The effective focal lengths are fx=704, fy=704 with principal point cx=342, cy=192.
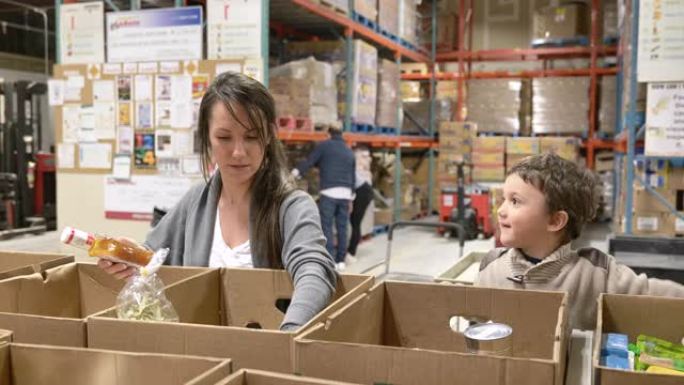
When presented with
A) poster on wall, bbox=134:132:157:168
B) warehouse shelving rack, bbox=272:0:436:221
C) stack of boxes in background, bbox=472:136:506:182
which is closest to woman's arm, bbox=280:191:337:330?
poster on wall, bbox=134:132:157:168

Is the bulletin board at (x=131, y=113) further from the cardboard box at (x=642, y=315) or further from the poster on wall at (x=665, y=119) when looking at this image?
the cardboard box at (x=642, y=315)

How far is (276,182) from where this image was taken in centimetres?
205

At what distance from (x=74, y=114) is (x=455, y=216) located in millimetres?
5888

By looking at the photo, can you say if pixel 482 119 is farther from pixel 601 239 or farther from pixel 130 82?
pixel 130 82

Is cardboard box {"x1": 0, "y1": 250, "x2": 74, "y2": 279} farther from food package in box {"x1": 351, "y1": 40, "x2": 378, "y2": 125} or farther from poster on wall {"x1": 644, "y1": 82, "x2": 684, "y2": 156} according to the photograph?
food package in box {"x1": 351, "y1": 40, "x2": 378, "y2": 125}

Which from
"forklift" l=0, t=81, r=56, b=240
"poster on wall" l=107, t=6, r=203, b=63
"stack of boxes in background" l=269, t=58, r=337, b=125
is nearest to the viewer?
"poster on wall" l=107, t=6, r=203, b=63

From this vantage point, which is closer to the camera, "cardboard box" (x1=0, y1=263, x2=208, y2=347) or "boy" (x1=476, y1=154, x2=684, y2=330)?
"cardboard box" (x1=0, y1=263, x2=208, y2=347)

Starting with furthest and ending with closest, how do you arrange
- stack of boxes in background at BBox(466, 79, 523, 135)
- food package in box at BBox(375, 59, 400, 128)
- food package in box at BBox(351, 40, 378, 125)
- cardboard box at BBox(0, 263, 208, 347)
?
stack of boxes in background at BBox(466, 79, 523, 135), food package in box at BBox(375, 59, 400, 128), food package in box at BBox(351, 40, 378, 125), cardboard box at BBox(0, 263, 208, 347)

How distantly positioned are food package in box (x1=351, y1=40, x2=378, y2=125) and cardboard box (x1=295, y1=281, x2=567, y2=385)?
282 inches

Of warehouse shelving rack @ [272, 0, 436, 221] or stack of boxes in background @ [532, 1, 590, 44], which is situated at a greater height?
stack of boxes in background @ [532, 1, 590, 44]

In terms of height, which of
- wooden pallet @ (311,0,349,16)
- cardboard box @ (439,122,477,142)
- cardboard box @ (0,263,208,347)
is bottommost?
cardboard box @ (0,263,208,347)

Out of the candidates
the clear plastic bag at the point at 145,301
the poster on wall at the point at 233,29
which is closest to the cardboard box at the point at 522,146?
the poster on wall at the point at 233,29

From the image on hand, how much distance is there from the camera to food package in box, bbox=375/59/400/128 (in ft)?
32.7

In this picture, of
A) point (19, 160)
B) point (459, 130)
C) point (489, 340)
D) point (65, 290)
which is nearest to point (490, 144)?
point (459, 130)
